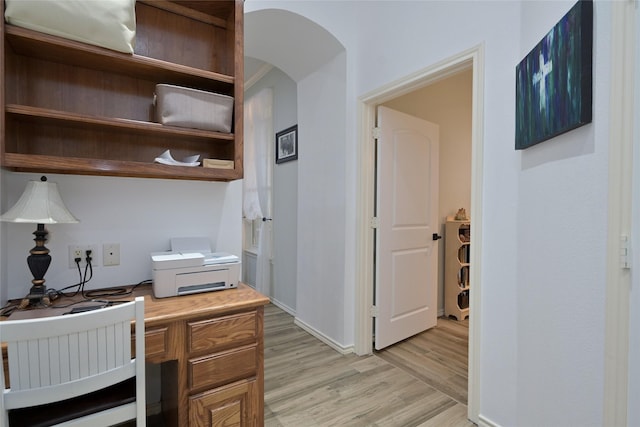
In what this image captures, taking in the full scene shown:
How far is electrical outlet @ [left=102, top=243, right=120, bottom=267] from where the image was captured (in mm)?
1678

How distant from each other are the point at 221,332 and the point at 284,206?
7.57 feet

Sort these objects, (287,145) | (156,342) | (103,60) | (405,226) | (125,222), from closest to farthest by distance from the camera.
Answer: (156,342), (103,60), (125,222), (405,226), (287,145)

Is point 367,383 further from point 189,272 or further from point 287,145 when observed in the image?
point 287,145

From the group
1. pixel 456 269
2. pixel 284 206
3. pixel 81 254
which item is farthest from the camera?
pixel 284 206

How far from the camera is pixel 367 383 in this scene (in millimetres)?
2195

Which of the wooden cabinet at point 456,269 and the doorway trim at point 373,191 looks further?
the wooden cabinet at point 456,269

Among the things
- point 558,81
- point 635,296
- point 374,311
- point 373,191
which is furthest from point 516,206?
point 374,311

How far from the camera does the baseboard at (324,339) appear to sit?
2.64m

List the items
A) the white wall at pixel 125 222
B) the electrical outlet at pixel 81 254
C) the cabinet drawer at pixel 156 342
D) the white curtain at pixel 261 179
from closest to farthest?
the cabinet drawer at pixel 156 342 < the white wall at pixel 125 222 < the electrical outlet at pixel 81 254 < the white curtain at pixel 261 179

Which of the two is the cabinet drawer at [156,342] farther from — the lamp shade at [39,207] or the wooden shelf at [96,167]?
the wooden shelf at [96,167]

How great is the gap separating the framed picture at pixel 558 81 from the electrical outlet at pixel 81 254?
7.24ft

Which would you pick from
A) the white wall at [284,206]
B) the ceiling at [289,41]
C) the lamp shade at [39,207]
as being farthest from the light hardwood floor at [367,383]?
the ceiling at [289,41]

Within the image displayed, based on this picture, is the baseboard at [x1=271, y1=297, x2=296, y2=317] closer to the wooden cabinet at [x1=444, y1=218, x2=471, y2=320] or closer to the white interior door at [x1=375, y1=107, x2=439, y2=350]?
the white interior door at [x1=375, y1=107, x2=439, y2=350]

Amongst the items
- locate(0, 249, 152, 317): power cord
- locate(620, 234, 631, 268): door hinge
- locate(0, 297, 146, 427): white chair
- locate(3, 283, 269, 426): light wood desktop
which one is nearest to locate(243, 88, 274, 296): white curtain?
locate(0, 249, 152, 317): power cord
